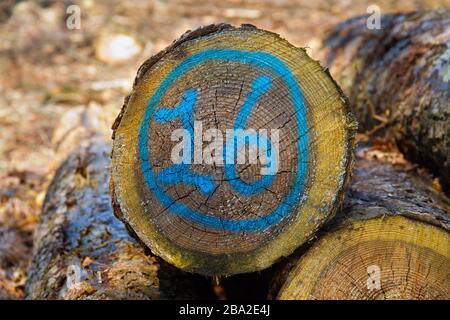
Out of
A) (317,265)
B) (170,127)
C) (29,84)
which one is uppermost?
(29,84)

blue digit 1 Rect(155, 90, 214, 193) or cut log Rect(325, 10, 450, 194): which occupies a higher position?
cut log Rect(325, 10, 450, 194)

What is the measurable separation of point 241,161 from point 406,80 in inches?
67.0

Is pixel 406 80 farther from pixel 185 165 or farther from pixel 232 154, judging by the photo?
pixel 185 165

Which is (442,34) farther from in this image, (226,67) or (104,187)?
(104,187)

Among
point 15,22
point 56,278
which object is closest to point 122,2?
point 15,22

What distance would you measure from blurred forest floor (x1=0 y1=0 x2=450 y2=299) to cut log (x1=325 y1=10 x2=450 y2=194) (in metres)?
0.89

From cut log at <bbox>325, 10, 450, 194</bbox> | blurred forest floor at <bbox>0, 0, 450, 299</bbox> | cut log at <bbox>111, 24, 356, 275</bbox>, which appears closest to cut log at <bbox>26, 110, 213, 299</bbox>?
cut log at <bbox>111, 24, 356, 275</bbox>

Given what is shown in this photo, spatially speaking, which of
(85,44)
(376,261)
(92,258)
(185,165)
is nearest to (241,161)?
(185,165)

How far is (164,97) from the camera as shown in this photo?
2.15 m

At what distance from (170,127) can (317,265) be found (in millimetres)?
758

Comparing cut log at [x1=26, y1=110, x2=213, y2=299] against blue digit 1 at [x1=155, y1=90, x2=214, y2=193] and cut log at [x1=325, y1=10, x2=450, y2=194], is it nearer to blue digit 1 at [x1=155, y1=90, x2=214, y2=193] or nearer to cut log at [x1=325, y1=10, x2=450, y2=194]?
blue digit 1 at [x1=155, y1=90, x2=214, y2=193]

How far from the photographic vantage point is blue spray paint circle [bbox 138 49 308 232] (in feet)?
6.70

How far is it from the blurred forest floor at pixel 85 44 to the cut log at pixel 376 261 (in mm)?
3120

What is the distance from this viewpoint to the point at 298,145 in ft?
6.68
